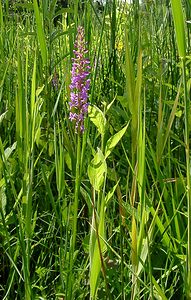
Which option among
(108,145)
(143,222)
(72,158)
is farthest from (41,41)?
(143,222)

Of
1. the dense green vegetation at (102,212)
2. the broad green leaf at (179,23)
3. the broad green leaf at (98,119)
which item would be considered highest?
the broad green leaf at (179,23)

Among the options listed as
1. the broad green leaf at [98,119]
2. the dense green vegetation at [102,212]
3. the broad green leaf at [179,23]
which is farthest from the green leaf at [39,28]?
the broad green leaf at [179,23]

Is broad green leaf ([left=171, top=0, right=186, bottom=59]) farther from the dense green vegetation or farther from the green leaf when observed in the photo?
the green leaf

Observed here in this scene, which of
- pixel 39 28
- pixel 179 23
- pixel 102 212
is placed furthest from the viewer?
pixel 39 28

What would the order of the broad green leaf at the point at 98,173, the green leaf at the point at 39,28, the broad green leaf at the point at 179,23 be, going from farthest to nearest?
the green leaf at the point at 39,28
the broad green leaf at the point at 98,173
the broad green leaf at the point at 179,23

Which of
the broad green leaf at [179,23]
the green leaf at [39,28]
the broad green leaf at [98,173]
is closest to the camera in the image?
the broad green leaf at [179,23]

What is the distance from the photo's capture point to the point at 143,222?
24.8 inches

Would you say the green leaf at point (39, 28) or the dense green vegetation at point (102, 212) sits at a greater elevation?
the green leaf at point (39, 28)

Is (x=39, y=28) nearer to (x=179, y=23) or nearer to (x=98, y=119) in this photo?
(x=98, y=119)

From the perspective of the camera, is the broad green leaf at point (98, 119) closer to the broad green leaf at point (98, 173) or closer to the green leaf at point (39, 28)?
the broad green leaf at point (98, 173)

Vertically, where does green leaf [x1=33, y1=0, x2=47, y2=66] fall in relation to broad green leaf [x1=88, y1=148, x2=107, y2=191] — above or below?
above

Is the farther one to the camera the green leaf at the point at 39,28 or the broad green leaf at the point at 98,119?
the green leaf at the point at 39,28

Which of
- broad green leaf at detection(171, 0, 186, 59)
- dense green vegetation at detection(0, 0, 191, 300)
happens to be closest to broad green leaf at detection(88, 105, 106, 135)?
dense green vegetation at detection(0, 0, 191, 300)

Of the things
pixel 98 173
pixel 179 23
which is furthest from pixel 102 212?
pixel 179 23
